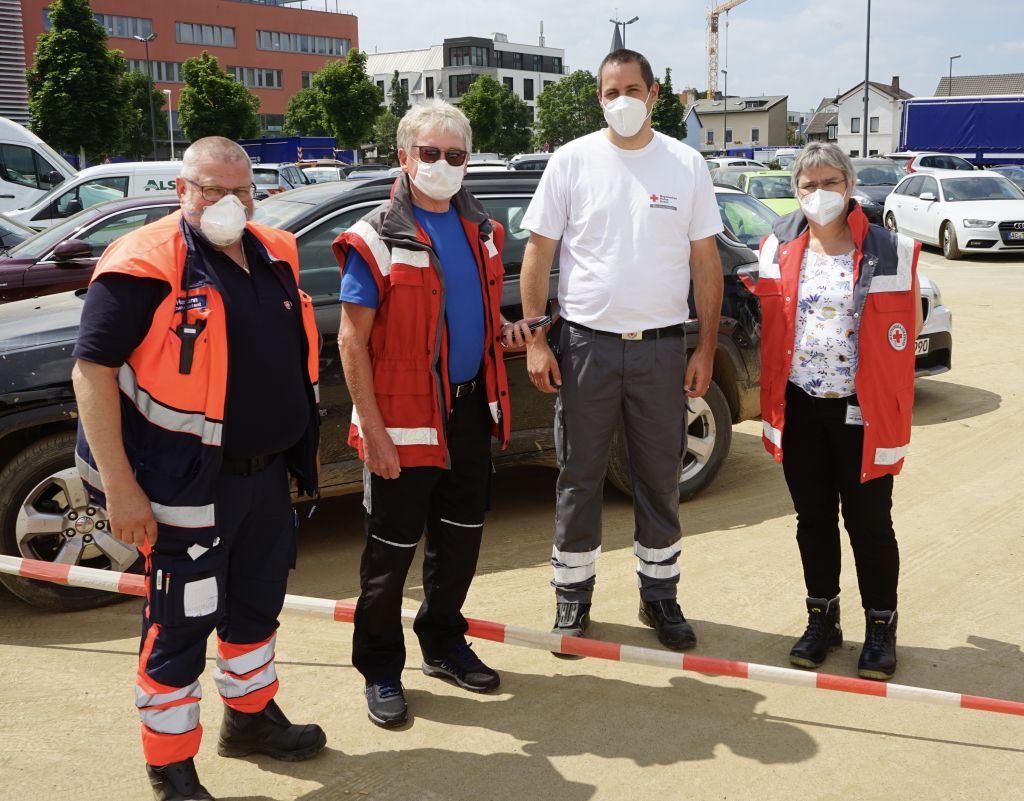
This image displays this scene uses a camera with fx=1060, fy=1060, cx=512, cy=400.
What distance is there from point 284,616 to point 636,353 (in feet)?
6.05

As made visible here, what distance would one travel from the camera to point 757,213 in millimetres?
9633

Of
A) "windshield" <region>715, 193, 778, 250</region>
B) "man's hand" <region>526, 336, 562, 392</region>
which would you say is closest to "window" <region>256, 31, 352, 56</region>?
"windshield" <region>715, 193, 778, 250</region>

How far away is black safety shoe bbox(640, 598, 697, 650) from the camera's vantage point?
419 centimetres

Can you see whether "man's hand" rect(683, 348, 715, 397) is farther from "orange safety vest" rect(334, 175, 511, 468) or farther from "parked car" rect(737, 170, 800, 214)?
"parked car" rect(737, 170, 800, 214)

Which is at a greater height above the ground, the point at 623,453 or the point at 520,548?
the point at 623,453

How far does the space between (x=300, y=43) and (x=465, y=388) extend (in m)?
88.9

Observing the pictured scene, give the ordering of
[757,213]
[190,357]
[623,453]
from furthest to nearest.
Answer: [757,213] < [623,453] < [190,357]

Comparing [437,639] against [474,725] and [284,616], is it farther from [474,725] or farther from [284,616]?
[284,616]

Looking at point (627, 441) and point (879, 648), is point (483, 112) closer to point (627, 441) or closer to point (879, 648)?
point (627, 441)

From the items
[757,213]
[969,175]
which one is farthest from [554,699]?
[969,175]

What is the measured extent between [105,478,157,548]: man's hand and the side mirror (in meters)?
5.78

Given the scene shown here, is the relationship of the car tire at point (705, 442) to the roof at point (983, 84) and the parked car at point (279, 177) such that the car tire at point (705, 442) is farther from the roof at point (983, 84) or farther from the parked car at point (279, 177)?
the roof at point (983, 84)

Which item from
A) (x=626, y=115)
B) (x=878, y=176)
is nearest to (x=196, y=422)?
(x=626, y=115)

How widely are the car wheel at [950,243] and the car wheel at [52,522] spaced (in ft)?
54.2
